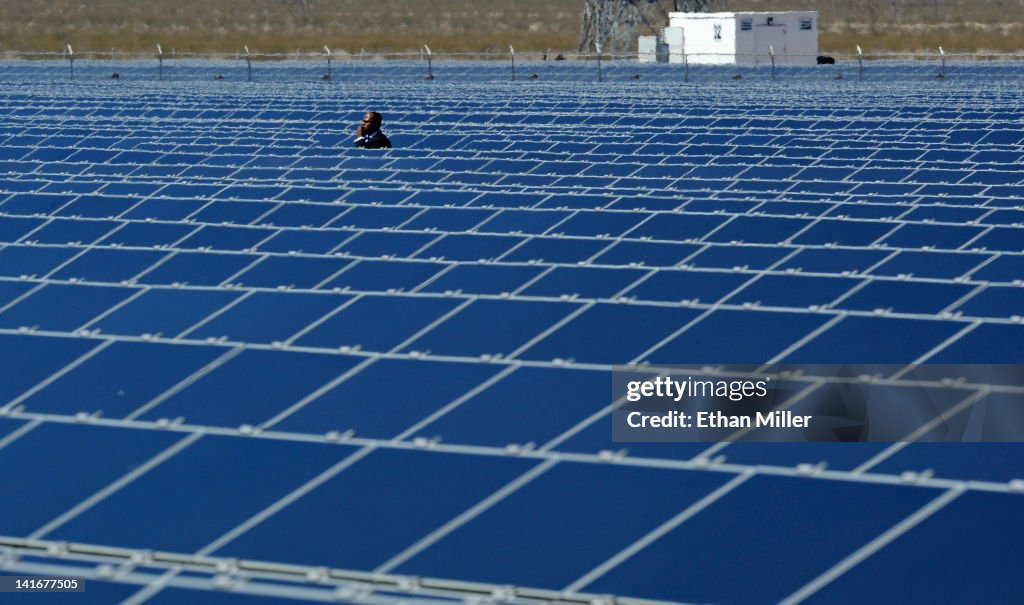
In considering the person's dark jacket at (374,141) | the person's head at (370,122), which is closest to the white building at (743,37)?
the person's dark jacket at (374,141)

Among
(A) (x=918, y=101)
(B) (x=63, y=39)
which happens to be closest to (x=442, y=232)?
(A) (x=918, y=101)

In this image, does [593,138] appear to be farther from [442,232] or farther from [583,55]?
[583,55]

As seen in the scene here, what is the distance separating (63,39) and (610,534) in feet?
328

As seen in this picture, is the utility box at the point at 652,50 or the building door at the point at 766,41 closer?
the building door at the point at 766,41

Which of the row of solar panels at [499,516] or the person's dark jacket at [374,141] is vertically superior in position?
the row of solar panels at [499,516]

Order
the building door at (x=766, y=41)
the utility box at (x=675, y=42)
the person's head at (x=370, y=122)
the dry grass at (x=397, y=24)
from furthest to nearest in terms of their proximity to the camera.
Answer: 1. the dry grass at (x=397, y=24)
2. the utility box at (x=675, y=42)
3. the building door at (x=766, y=41)
4. the person's head at (x=370, y=122)

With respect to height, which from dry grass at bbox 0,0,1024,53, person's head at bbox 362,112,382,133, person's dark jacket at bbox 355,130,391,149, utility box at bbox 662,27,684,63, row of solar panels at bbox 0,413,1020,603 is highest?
row of solar panels at bbox 0,413,1020,603

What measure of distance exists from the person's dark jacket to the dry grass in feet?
211

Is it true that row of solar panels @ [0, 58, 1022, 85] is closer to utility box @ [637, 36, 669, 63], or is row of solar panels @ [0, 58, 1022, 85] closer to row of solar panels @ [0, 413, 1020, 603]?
utility box @ [637, 36, 669, 63]

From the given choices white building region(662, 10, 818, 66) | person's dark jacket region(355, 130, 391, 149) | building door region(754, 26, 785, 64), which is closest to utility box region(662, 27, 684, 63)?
white building region(662, 10, 818, 66)

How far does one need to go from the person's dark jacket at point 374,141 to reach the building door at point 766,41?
128 feet

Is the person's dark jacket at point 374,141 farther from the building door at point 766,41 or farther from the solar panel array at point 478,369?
the building door at point 766,41

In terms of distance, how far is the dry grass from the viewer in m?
100

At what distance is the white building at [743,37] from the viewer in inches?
2566
